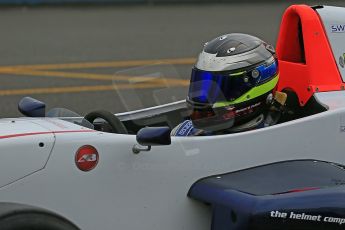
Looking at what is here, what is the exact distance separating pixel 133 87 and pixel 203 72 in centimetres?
85

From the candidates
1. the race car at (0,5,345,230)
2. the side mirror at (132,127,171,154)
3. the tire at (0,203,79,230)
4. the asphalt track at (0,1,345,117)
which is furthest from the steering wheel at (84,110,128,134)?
the asphalt track at (0,1,345,117)

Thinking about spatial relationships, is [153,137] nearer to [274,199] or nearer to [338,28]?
[274,199]

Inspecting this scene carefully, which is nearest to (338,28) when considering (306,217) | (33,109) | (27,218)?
(306,217)

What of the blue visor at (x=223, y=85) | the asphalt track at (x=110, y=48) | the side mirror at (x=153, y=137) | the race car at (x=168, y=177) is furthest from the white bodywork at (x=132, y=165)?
the asphalt track at (x=110, y=48)

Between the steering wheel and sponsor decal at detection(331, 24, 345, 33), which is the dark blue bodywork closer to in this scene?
the steering wheel

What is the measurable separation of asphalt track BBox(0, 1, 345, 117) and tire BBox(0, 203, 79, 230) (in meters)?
1.35

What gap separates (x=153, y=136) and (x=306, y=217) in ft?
2.53

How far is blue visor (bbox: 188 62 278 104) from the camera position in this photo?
11.7 ft

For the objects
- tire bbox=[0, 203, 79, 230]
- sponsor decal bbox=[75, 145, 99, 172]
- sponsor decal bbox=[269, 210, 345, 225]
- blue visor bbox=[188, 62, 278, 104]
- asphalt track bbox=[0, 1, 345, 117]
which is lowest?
asphalt track bbox=[0, 1, 345, 117]

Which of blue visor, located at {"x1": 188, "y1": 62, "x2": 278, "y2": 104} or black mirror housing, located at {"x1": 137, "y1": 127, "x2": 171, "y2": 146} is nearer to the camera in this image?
black mirror housing, located at {"x1": 137, "y1": 127, "x2": 171, "y2": 146}

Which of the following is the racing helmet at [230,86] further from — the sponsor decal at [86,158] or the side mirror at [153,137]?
the sponsor decal at [86,158]

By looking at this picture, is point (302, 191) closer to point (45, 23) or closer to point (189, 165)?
point (189, 165)

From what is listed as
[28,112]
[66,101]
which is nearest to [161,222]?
[28,112]

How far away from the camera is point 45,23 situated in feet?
43.5
